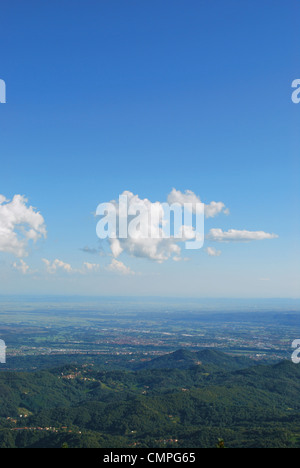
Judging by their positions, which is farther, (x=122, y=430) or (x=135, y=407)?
(x=135, y=407)

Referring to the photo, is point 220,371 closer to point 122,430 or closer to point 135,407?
point 135,407

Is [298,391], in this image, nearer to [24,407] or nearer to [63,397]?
[63,397]

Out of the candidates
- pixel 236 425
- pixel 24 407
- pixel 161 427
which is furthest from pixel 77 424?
pixel 236 425
